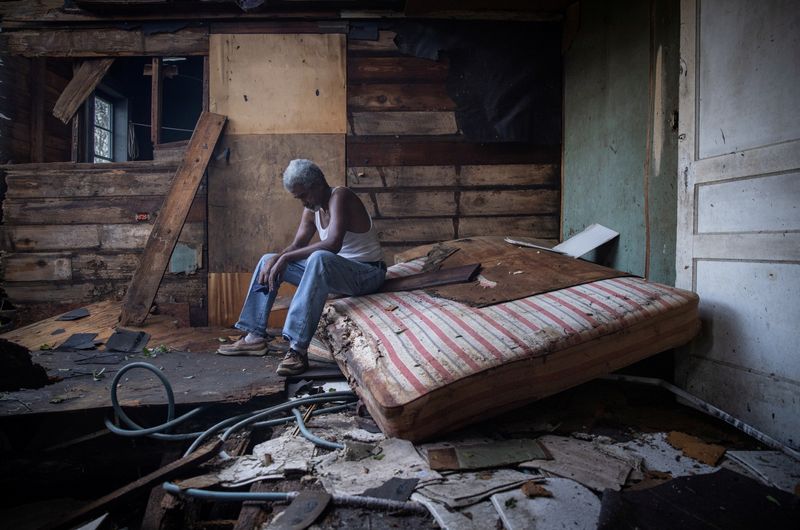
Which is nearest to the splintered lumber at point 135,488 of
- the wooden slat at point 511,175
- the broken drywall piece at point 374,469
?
the broken drywall piece at point 374,469

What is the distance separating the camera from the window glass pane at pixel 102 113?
602 centimetres

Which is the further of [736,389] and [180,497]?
[736,389]

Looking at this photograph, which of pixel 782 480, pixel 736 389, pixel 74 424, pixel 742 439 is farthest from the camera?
pixel 74 424

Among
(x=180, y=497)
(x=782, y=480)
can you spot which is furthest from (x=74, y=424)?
(x=782, y=480)

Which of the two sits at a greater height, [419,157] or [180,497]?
[419,157]

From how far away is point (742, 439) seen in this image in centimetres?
198

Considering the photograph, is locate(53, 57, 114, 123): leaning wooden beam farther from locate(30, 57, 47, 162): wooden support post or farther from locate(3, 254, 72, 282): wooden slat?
locate(3, 254, 72, 282): wooden slat

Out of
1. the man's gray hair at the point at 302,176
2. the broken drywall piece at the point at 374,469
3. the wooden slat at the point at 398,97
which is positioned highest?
the wooden slat at the point at 398,97

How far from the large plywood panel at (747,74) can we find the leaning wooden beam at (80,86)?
5063mm

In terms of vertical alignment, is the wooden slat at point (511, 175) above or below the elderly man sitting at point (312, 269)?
above

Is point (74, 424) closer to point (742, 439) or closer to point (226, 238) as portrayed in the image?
point (226, 238)

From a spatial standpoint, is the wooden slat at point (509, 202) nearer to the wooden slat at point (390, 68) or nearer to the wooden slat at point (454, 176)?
the wooden slat at point (454, 176)

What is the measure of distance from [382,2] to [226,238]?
105 inches

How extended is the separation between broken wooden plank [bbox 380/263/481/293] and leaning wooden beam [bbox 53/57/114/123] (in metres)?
3.83
